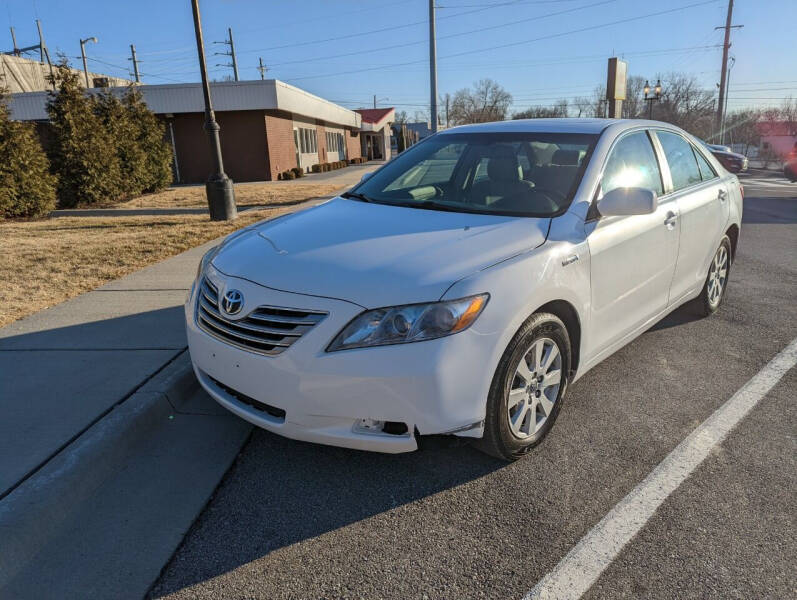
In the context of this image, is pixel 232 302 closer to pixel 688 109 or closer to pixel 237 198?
pixel 237 198

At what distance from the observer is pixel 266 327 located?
8.87 feet

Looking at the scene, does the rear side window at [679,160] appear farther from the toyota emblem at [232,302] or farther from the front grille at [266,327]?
the toyota emblem at [232,302]

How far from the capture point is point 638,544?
96.0 inches

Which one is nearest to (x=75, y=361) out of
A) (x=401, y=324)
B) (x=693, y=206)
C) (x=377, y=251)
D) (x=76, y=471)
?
(x=76, y=471)

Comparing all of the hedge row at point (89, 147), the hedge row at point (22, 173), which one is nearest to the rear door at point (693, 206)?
the hedge row at point (22, 173)

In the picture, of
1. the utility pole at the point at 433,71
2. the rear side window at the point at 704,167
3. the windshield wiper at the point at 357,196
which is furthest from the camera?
the utility pole at the point at 433,71

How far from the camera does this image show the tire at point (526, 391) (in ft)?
9.06

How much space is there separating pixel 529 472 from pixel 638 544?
0.65 meters

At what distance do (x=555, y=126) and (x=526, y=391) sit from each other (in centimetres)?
206

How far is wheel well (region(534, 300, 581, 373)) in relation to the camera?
3.04 metres

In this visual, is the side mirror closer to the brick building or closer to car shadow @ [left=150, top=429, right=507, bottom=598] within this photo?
car shadow @ [left=150, top=429, right=507, bottom=598]

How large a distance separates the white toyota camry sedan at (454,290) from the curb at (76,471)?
1.56ft

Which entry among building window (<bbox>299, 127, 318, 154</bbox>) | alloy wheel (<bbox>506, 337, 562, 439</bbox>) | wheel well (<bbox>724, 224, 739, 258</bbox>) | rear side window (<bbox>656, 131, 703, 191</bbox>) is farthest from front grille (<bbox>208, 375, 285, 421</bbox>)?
building window (<bbox>299, 127, 318, 154</bbox>)

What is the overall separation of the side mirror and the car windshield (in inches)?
8.3
